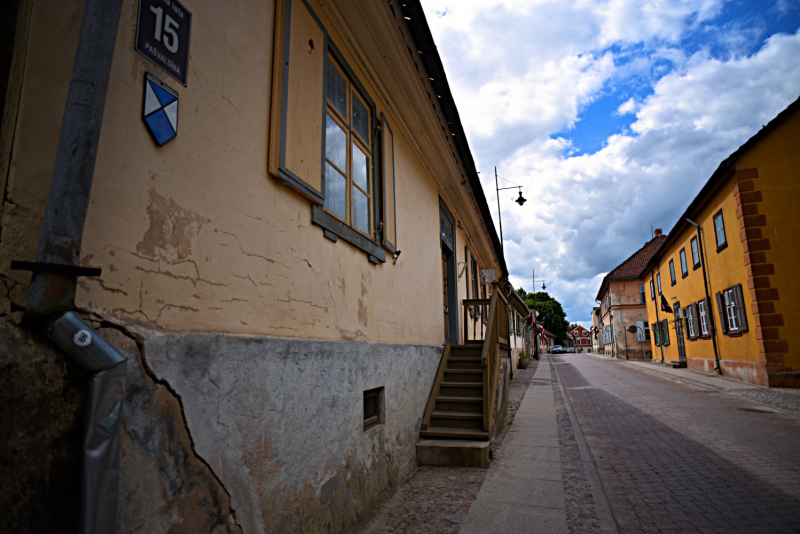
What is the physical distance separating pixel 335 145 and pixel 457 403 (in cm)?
402

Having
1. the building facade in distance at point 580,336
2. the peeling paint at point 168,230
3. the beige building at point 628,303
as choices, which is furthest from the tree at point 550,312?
the peeling paint at point 168,230

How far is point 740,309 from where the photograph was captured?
1295 centimetres

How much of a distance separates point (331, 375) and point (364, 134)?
256 centimetres

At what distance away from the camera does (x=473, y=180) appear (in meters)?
8.72

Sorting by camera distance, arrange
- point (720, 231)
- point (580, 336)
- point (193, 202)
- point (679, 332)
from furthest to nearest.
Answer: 1. point (580, 336)
2. point (679, 332)
3. point (720, 231)
4. point (193, 202)

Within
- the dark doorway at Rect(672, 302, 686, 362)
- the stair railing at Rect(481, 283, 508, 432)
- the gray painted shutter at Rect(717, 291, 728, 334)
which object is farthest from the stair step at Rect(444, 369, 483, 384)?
the dark doorway at Rect(672, 302, 686, 362)

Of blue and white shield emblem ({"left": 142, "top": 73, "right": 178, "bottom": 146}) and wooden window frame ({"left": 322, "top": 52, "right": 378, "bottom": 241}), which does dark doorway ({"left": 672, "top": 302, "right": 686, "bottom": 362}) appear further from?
blue and white shield emblem ({"left": 142, "top": 73, "right": 178, "bottom": 146})

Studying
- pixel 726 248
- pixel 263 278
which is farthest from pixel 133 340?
pixel 726 248

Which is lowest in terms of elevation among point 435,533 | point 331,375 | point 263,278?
point 435,533

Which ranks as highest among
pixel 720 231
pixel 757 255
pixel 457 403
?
pixel 720 231

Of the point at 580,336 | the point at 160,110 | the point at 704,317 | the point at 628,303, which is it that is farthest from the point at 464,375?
the point at 580,336

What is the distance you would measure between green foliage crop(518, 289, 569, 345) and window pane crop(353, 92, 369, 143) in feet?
244

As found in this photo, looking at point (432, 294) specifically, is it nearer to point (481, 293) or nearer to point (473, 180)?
point (473, 180)

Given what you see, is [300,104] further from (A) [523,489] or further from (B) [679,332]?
(B) [679,332]
